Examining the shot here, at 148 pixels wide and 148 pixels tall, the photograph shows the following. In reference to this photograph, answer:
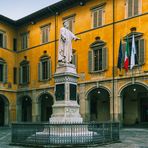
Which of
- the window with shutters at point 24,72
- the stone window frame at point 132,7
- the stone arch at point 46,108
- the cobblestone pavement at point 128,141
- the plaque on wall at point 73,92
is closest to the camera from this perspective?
the cobblestone pavement at point 128,141

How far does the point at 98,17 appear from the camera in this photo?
27781mm

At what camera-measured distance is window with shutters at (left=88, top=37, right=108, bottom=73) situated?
26797 mm

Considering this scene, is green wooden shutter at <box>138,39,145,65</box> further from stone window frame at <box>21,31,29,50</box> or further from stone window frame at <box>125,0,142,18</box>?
stone window frame at <box>21,31,29,50</box>

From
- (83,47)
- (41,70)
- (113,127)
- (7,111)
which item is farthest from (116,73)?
(7,111)

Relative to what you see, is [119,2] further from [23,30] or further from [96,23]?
[23,30]

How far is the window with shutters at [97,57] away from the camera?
26.8 m

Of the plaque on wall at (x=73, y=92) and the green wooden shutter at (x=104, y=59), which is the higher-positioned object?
the green wooden shutter at (x=104, y=59)

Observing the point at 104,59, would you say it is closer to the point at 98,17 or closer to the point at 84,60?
the point at 84,60

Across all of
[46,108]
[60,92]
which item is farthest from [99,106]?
[60,92]

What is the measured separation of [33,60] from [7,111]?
19.2 ft

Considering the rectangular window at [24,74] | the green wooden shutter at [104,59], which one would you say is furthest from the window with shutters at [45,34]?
the green wooden shutter at [104,59]

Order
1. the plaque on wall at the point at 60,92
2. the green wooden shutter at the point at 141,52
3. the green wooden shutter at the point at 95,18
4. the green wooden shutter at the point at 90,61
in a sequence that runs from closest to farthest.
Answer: the plaque on wall at the point at 60,92
the green wooden shutter at the point at 141,52
the green wooden shutter at the point at 90,61
the green wooden shutter at the point at 95,18

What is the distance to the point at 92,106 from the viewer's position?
31031 millimetres

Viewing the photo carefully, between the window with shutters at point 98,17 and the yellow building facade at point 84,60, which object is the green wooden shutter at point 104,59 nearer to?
the yellow building facade at point 84,60
